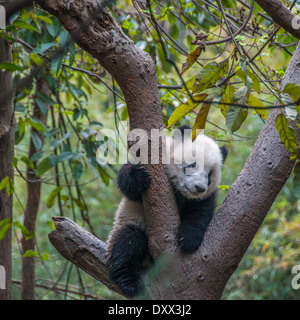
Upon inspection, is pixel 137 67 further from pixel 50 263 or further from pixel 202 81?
pixel 50 263

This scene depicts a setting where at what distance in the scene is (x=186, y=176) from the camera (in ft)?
7.28

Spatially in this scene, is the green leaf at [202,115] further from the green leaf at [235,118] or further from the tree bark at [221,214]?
the tree bark at [221,214]

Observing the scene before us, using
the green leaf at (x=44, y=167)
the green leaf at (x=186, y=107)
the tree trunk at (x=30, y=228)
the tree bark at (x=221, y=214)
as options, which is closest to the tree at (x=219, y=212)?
the tree bark at (x=221, y=214)

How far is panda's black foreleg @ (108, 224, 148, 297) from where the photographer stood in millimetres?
1950

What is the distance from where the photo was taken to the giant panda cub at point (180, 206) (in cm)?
177

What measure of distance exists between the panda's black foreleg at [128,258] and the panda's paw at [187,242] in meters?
0.36

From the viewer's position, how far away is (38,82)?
3.00 m

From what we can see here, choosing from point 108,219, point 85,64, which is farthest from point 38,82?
point 108,219

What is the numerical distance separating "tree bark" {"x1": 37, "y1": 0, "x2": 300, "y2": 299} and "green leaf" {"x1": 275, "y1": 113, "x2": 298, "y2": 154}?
0.43 metres

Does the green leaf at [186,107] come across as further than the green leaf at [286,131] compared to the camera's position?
Yes

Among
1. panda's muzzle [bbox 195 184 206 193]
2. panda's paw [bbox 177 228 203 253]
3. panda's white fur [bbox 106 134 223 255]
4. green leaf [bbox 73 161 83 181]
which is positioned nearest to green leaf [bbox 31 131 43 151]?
green leaf [bbox 73 161 83 181]

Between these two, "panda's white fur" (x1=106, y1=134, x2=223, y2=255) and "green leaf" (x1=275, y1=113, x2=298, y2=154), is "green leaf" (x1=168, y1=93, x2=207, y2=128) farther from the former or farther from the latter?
"panda's white fur" (x1=106, y1=134, x2=223, y2=255)

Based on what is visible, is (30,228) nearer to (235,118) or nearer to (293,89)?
(235,118)

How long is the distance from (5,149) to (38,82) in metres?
0.76
